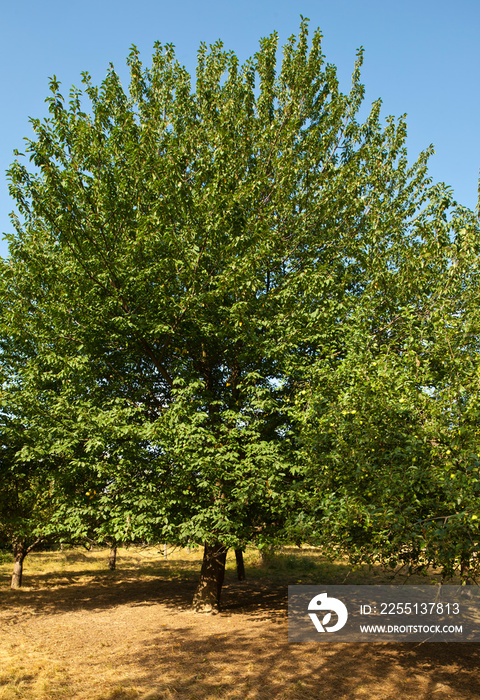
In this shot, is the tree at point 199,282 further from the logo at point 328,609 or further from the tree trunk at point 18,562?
the tree trunk at point 18,562

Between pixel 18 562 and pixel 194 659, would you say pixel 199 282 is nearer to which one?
pixel 194 659

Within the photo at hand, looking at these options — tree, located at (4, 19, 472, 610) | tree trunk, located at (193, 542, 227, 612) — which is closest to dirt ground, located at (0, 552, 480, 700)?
tree trunk, located at (193, 542, 227, 612)

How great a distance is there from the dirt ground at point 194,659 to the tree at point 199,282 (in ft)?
7.12

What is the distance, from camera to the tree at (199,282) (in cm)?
1020

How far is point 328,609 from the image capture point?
45.2 ft

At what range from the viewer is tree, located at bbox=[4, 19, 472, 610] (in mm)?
10203

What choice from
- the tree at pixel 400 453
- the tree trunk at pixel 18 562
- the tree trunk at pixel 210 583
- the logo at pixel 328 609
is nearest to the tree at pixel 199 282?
the tree trunk at pixel 210 583

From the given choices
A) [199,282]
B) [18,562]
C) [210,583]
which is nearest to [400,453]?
[199,282]

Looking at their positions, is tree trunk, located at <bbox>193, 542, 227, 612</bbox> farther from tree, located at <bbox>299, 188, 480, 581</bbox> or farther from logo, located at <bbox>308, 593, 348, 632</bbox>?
tree, located at <bbox>299, 188, 480, 581</bbox>

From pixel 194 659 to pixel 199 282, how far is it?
833 centimetres

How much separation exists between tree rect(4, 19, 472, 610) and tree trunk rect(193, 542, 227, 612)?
0.06m

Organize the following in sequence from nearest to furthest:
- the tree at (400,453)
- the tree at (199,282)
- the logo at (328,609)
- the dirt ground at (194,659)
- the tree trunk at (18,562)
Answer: the tree at (400,453) < the dirt ground at (194,659) < the tree at (199,282) < the logo at (328,609) < the tree trunk at (18,562)

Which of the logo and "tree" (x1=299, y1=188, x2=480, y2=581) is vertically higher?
"tree" (x1=299, y1=188, x2=480, y2=581)

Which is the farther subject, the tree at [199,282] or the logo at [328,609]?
the logo at [328,609]
